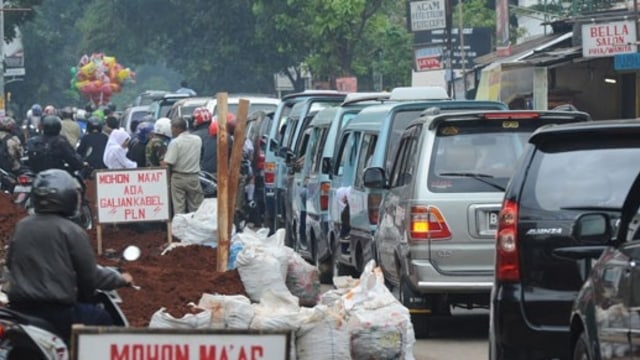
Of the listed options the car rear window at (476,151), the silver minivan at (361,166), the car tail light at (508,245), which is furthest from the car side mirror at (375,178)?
the car tail light at (508,245)

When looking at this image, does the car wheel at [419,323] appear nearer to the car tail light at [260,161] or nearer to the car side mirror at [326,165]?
the car side mirror at [326,165]

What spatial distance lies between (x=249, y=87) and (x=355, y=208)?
57197mm

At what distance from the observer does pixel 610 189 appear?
9570mm

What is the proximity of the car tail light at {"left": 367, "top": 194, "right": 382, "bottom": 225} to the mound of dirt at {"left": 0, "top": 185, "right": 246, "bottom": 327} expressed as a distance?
5.13ft

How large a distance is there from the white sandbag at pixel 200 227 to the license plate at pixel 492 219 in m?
4.44

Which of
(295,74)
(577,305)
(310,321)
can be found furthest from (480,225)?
(295,74)

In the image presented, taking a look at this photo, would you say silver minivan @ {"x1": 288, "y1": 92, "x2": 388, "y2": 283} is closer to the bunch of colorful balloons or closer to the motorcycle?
the motorcycle

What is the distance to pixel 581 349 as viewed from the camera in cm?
838

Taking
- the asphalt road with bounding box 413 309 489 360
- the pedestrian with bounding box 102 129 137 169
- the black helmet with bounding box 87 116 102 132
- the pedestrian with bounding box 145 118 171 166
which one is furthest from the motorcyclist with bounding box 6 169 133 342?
the black helmet with bounding box 87 116 102 132

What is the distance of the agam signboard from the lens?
18.3 m

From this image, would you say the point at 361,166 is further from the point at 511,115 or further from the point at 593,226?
the point at 593,226

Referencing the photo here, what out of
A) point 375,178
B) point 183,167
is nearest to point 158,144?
point 183,167

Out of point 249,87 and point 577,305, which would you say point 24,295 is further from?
point 249,87

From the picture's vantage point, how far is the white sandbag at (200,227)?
16.9 metres
